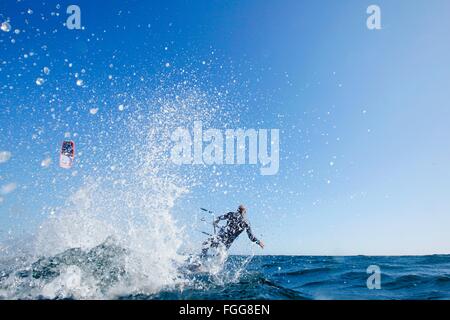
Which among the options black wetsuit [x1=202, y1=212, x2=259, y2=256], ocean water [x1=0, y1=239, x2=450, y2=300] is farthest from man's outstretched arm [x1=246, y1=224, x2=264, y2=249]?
ocean water [x1=0, y1=239, x2=450, y2=300]

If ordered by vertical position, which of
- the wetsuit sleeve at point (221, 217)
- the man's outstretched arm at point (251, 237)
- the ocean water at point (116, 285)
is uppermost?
the wetsuit sleeve at point (221, 217)

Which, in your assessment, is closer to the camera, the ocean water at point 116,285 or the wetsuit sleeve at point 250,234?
the ocean water at point 116,285

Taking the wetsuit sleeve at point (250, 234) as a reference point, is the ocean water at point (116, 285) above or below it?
below

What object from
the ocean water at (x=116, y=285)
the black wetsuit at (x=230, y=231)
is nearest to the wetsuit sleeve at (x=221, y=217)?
the black wetsuit at (x=230, y=231)

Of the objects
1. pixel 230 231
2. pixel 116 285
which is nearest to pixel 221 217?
pixel 230 231

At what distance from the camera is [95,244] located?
9.77 m

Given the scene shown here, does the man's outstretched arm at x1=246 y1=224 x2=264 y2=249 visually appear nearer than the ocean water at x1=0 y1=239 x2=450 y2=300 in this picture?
No

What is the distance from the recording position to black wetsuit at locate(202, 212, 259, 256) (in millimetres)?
11805

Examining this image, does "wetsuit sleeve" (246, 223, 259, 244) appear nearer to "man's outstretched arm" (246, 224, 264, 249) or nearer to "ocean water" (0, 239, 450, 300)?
"man's outstretched arm" (246, 224, 264, 249)

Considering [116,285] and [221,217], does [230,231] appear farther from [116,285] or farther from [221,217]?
[116,285]

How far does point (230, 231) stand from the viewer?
11914 mm

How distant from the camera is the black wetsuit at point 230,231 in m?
11.8

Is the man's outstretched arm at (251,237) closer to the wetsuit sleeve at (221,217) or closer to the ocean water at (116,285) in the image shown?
the wetsuit sleeve at (221,217)
